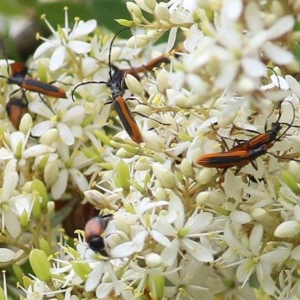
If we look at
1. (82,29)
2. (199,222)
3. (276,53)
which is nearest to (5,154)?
(82,29)

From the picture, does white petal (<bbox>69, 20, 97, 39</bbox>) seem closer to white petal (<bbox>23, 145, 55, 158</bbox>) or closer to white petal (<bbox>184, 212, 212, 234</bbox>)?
white petal (<bbox>23, 145, 55, 158</bbox>)

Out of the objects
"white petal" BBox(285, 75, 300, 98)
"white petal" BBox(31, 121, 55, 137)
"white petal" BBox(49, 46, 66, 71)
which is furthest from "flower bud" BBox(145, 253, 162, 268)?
"white petal" BBox(49, 46, 66, 71)

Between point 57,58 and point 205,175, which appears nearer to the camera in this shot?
point 205,175

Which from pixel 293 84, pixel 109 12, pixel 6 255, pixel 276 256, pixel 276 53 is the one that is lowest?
pixel 6 255

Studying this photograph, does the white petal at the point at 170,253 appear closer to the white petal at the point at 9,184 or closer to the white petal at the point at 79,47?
the white petal at the point at 9,184

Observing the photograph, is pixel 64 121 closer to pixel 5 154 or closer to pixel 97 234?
pixel 5 154

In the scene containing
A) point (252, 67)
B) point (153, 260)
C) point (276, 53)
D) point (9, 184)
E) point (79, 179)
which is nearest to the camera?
point (252, 67)

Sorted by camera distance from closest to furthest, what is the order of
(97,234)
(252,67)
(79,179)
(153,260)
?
(252,67)
(153,260)
(97,234)
(79,179)

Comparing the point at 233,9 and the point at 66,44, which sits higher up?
the point at 233,9
